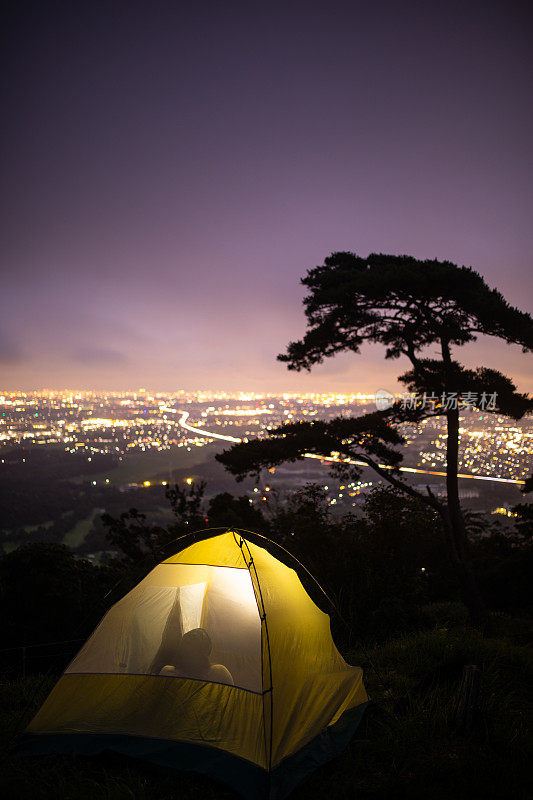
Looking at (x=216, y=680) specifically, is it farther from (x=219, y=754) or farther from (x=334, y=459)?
(x=334, y=459)

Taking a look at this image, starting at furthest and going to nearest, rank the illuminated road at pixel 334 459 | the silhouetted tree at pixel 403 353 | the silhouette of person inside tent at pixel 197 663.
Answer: the illuminated road at pixel 334 459 < the silhouetted tree at pixel 403 353 < the silhouette of person inside tent at pixel 197 663

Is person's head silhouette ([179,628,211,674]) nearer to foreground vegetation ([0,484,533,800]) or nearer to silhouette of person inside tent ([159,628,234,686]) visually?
silhouette of person inside tent ([159,628,234,686])
